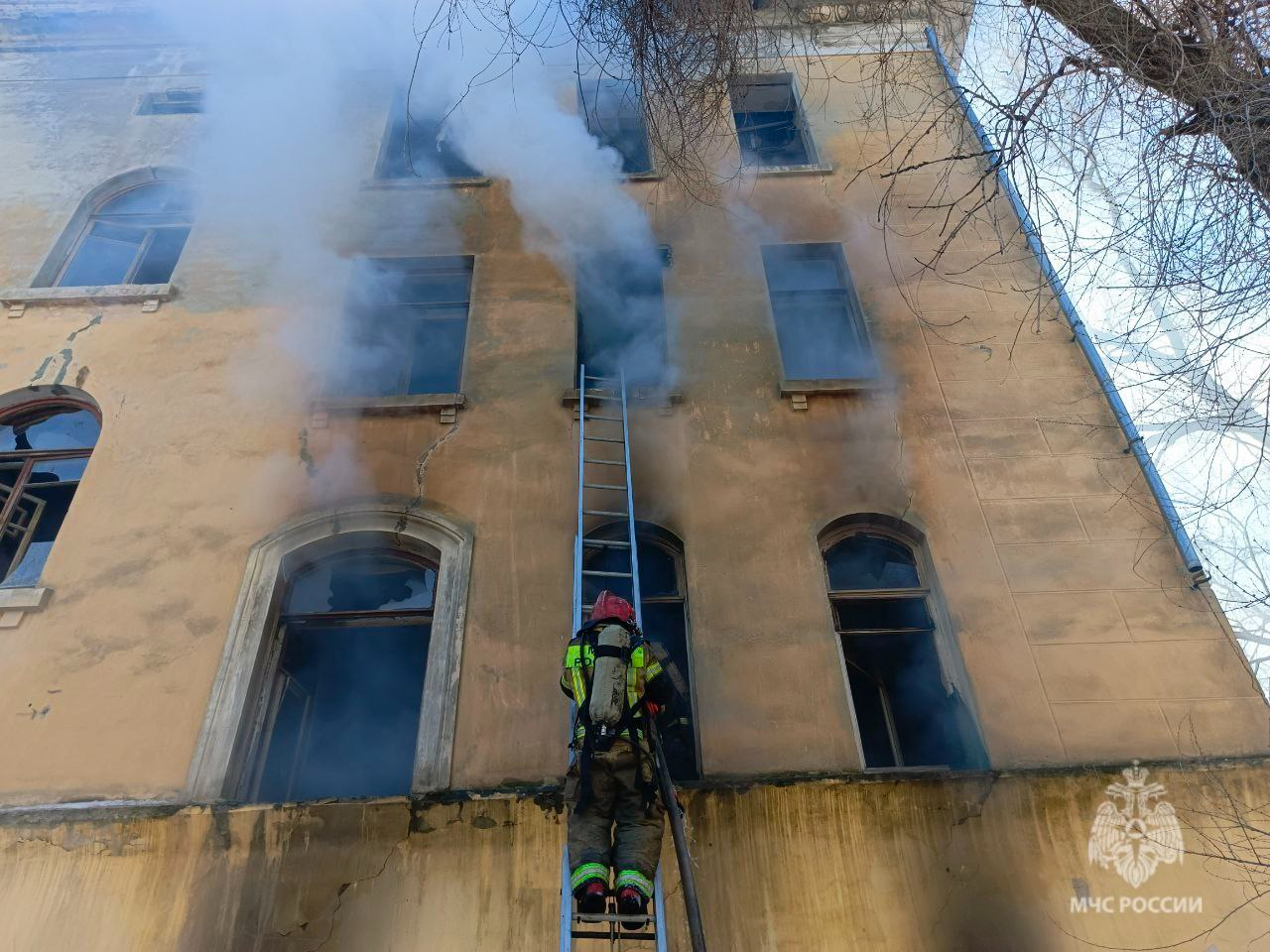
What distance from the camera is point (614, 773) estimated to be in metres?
4.10

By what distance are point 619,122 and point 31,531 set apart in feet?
26.8

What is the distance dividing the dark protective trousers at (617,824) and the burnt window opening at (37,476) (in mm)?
5206

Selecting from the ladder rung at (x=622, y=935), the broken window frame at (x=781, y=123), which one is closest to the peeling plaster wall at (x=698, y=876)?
the ladder rung at (x=622, y=935)

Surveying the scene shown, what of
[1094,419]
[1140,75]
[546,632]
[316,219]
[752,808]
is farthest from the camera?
[316,219]

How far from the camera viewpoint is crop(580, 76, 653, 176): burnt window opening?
10203 millimetres

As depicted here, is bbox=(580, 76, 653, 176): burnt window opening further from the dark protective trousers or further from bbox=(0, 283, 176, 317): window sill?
the dark protective trousers

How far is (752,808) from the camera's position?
4945mm

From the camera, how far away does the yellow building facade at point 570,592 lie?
4734 mm

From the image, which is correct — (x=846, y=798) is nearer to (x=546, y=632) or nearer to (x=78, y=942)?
(x=546, y=632)

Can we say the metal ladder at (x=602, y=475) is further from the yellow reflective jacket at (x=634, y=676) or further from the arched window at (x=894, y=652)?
the arched window at (x=894, y=652)

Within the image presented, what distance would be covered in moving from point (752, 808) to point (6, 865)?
4463 millimetres

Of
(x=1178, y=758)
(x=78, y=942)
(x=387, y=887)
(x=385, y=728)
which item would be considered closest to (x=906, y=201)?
(x=1178, y=758)

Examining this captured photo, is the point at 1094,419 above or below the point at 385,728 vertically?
above

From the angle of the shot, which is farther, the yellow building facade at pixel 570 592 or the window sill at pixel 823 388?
the window sill at pixel 823 388
